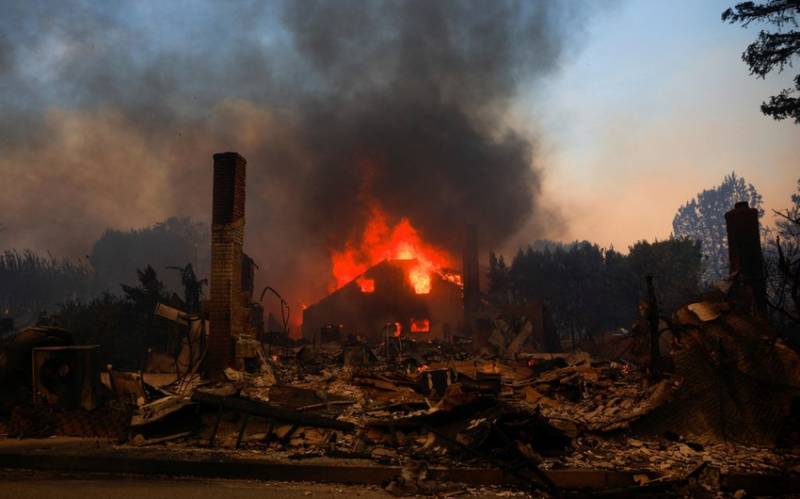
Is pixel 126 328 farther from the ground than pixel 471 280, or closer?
closer

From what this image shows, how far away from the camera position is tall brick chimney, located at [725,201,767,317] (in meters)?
14.4

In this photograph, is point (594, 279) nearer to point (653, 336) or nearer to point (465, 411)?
point (653, 336)

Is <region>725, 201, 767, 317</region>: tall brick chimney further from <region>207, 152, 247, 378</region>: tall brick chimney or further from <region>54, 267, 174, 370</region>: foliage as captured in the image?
<region>54, 267, 174, 370</region>: foliage

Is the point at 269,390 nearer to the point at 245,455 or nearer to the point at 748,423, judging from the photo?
the point at 245,455

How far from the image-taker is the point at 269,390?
369 inches

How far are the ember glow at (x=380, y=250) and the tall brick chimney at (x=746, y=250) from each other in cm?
3211

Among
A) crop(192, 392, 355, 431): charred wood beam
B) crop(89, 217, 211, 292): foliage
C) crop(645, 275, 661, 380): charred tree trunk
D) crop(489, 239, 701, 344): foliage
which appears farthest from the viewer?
crop(89, 217, 211, 292): foliage

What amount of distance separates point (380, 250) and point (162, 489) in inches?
1706

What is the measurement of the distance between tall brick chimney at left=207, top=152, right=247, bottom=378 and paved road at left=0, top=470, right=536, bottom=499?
5.55 metres

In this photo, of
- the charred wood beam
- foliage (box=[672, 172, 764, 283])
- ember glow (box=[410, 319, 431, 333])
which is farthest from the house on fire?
foliage (box=[672, 172, 764, 283])

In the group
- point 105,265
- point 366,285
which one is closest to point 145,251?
point 105,265

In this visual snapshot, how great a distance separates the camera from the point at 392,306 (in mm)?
42438

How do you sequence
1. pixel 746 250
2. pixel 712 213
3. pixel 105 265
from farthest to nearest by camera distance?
pixel 712 213, pixel 105 265, pixel 746 250

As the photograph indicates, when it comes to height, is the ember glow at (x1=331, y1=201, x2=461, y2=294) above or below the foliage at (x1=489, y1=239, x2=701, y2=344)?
above
